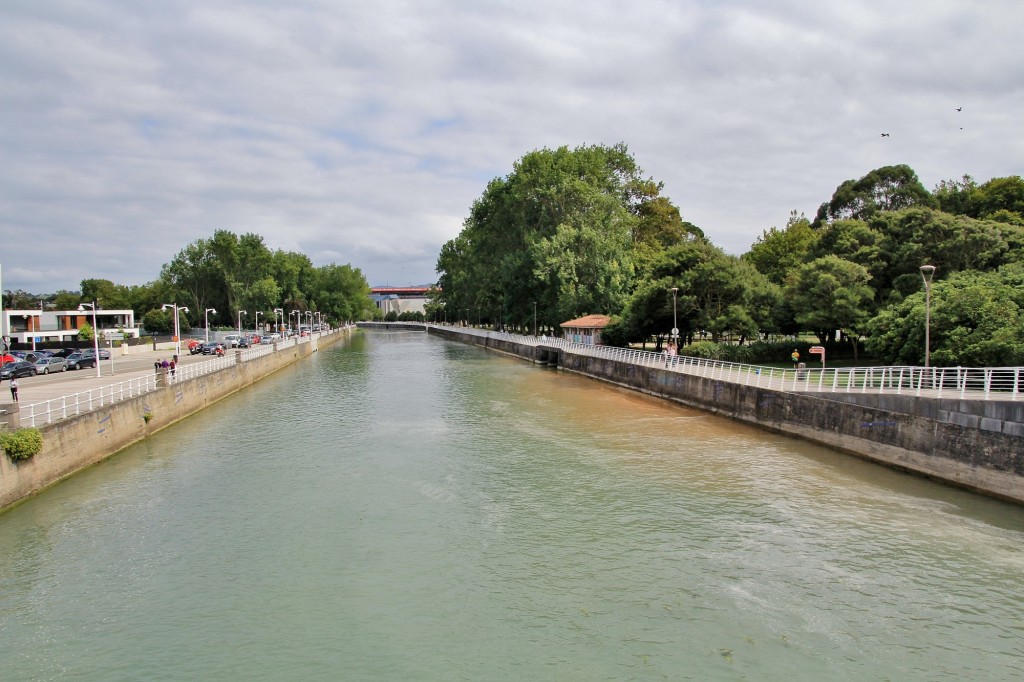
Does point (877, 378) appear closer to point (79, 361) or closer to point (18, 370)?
point (18, 370)

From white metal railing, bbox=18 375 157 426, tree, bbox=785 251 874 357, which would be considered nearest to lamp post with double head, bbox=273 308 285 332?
white metal railing, bbox=18 375 157 426

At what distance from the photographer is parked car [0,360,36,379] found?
3312 cm

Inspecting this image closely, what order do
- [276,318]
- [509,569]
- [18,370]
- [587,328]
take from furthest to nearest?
[276,318], [587,328], [18,370], [509,569]

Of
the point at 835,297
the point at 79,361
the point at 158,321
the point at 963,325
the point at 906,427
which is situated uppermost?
the point at 835,297

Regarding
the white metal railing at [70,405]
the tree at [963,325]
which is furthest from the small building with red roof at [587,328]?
the white metal railing at [70,405]

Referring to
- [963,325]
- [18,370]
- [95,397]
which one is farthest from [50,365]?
[963,325]

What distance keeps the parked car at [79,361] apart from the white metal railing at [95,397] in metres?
9.10

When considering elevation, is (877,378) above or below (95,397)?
above

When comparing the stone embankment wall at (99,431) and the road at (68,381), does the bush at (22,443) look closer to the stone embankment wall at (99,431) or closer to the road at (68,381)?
the stone embankment wall at (99,431)

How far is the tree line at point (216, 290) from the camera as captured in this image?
357ft

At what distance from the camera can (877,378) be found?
920 inches

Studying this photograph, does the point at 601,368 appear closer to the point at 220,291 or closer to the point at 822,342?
the point at 822,342

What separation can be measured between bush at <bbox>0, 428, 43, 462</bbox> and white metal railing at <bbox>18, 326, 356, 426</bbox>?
0.74 meters

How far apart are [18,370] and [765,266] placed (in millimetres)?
66584
